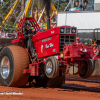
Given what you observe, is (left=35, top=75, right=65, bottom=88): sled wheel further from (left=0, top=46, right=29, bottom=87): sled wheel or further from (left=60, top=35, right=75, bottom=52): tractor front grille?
(left=60, top=35, right=75, bottom=52): tractor front grille

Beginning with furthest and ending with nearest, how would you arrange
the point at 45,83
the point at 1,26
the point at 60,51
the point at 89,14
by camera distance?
the point at 1,26
the point at 89,14
the point at 45,83
the point at 60,51

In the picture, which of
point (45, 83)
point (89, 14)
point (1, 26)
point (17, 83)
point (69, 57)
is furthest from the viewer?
point (1, 26)

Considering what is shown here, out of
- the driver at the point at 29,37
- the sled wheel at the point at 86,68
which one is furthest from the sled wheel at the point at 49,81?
the sled wheel at the point at 86,68

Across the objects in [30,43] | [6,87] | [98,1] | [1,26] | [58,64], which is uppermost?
[98,1]

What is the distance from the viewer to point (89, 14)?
21.2m

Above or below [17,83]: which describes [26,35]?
above

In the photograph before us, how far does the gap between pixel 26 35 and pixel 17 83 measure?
1834mm

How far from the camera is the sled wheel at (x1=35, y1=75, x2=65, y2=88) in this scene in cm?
927

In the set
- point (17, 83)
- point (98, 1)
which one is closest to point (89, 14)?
point (98, 1)

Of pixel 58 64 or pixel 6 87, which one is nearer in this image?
pixel 58 64

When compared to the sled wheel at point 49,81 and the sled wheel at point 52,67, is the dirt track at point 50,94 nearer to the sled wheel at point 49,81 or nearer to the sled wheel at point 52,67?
the sled wheel at point 52,67

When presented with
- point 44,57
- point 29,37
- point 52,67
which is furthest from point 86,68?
point 29,37

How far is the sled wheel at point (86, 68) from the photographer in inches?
307

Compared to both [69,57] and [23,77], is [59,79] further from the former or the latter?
[69,57]
